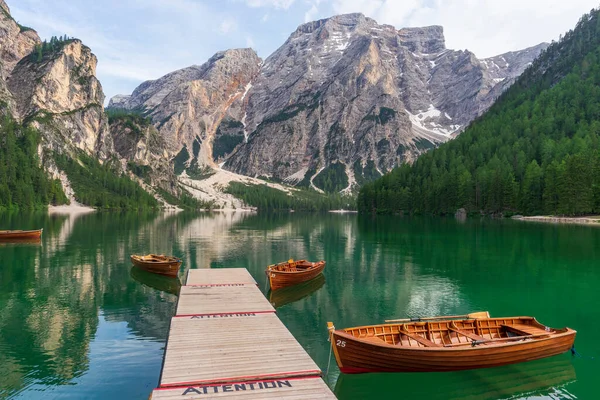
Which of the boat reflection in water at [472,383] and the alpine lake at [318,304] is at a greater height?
the alpine lake at [318,304]

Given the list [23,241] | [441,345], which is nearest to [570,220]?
[441,345]

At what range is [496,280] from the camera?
4631cm

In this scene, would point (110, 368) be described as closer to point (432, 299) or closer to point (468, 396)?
point (468, 396)

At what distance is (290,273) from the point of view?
42406 mm

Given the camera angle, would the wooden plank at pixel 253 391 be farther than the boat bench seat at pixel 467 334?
No

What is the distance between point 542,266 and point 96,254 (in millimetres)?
65363

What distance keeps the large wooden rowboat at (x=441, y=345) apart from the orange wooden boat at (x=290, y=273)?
2022 centimetres

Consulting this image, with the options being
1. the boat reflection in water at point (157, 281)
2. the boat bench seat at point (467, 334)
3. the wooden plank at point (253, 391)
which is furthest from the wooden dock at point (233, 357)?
the boat reflection in water at point (157, 281)

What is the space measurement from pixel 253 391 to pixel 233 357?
13.2 ft

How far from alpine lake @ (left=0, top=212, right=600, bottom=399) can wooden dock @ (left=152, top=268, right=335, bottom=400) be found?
237cm

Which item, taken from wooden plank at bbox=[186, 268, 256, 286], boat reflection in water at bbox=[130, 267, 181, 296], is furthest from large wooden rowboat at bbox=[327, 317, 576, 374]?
boat reflection in water at bbox=[130, 267, 181, 296]

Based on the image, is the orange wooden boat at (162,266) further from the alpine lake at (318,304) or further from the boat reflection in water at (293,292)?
the boat reflection in water at (293,292)

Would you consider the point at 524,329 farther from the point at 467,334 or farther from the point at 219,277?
the point at 219,277

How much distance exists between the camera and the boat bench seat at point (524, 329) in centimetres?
2330
